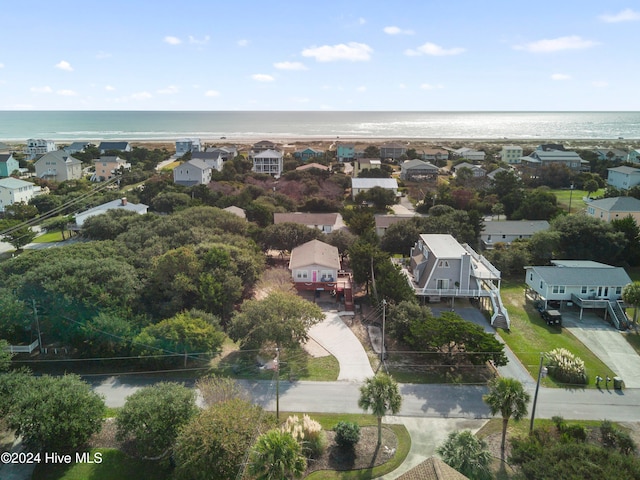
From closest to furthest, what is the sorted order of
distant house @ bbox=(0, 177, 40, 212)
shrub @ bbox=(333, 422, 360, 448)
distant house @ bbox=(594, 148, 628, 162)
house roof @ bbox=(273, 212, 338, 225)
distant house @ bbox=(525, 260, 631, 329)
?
1. shrub @ bbox=(333, 422, 360, 448)
2. distant house @ bbox=(525, 260, 631, 329)
3. house roof @ bbox=(273, 212, 338, 225)
4. distant house @ bbox=(0, 177, 40, 212)
5. distant house @ bbox=(594, 148, 628, 162)

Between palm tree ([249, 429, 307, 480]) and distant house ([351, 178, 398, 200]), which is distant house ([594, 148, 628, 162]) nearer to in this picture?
distant house ([351, 178, 398, 200])

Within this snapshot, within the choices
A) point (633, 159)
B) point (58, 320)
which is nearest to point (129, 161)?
point (58, 320)

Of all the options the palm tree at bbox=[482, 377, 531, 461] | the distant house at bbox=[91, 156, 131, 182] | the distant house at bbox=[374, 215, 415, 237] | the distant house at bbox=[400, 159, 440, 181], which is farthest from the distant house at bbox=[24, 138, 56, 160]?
the palm tree at bbox=[482, 377, 531, 461]

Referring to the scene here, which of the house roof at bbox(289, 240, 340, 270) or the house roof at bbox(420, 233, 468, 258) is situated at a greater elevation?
the house roof at bbox(420, 233, 468, 258)

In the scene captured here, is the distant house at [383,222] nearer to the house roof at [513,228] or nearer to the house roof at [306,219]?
the house roof at [306,219]

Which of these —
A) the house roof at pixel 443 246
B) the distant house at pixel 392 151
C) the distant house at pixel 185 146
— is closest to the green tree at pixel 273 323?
the house roof at pixel 443 246

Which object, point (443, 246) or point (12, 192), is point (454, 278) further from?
point (12, 192)
